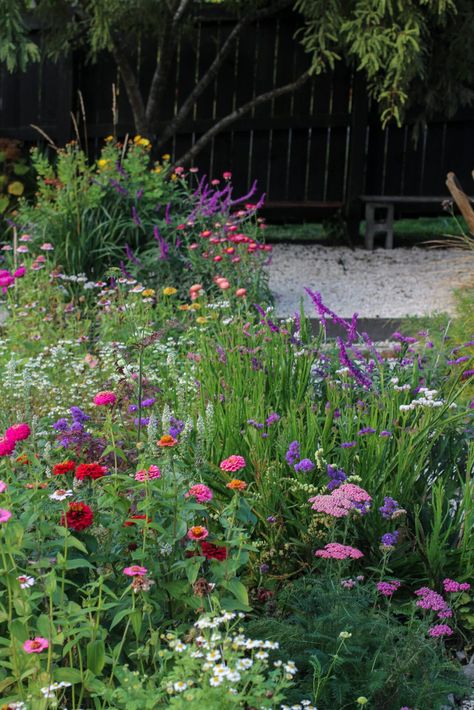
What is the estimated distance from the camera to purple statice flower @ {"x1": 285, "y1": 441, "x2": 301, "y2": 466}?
2709mm

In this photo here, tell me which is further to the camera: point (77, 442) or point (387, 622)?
point (77, 442)

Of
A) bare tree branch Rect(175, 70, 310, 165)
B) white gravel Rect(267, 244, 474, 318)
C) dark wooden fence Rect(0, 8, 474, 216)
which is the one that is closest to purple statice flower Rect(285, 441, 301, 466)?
white gravel Rect(267, 244, 474, 318)

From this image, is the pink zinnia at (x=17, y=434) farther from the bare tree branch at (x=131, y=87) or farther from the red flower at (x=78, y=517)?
the bare tree branch at (x=131, y=87)

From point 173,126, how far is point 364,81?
2.04 metres

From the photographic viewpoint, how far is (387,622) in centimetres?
235

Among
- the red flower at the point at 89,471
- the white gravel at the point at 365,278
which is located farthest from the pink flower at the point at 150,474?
the white gravel at the point at 365,278

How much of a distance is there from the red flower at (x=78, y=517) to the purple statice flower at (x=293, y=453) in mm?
824

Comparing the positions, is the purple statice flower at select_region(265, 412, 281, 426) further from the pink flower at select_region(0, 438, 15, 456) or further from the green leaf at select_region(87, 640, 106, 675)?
the green leaf at select_region(87, 640, 106, 675)

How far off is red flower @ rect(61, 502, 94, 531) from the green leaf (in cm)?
23

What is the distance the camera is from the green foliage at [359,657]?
6.99ft

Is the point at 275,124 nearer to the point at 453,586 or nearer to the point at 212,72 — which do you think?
the point at 212,72

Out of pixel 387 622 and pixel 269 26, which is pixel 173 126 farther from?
pixel 387 622

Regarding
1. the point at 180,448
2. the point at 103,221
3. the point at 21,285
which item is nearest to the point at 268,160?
the point at 103,221

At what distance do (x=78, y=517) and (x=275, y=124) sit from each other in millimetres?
8905
